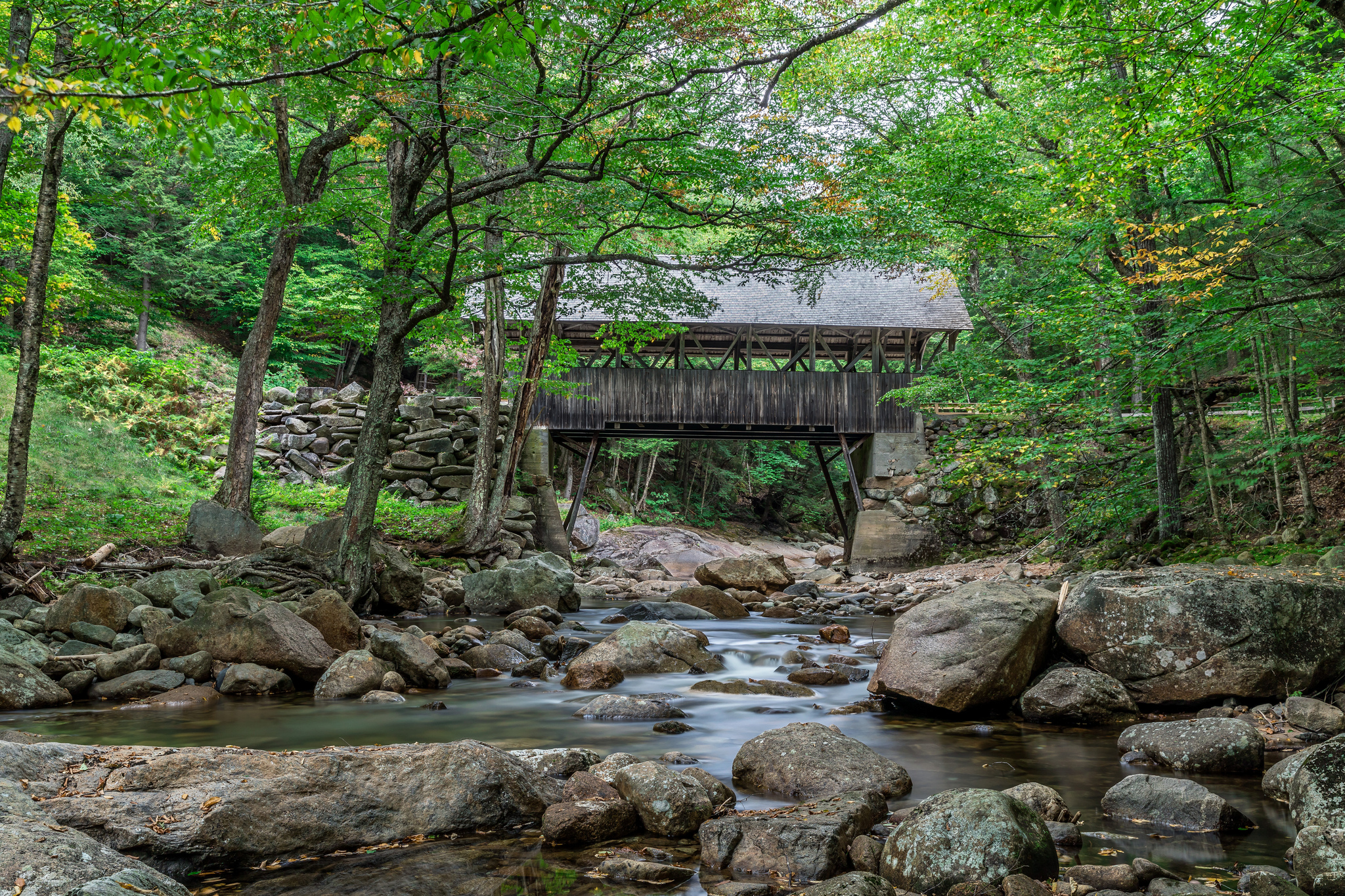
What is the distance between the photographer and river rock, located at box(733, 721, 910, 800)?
386 cm

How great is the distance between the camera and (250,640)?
6.28m

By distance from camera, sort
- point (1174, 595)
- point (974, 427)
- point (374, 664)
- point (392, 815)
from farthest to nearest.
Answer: point (974, 427), point (374, 664), point (1174, 595), point (392, 815)

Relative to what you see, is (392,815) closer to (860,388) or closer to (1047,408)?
(1047,408)

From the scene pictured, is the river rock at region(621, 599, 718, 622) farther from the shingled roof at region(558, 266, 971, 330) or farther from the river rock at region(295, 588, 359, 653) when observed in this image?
the shingled roof at region(558, 266, 971, 330)

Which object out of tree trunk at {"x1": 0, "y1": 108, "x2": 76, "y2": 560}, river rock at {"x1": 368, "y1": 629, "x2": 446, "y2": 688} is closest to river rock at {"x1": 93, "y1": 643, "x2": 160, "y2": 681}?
river rock at {"x1": 368, "y1": 629, "x2": 446, "y2": 688}

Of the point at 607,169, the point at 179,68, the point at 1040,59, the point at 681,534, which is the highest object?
the point at 1040,59

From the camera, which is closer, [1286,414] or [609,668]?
[609,668]

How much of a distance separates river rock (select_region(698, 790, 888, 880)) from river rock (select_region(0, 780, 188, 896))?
180 cm

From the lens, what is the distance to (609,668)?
6.82m

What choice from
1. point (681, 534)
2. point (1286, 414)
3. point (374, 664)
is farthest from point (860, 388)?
point (374, 664)

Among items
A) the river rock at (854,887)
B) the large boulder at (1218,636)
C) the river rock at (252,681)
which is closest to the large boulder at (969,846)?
the river rock at (854,887)

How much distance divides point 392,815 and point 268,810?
460 mm

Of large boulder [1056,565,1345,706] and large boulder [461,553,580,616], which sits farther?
large boulder [461,553,580,616]

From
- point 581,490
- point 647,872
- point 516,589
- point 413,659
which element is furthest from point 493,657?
point 581,490
